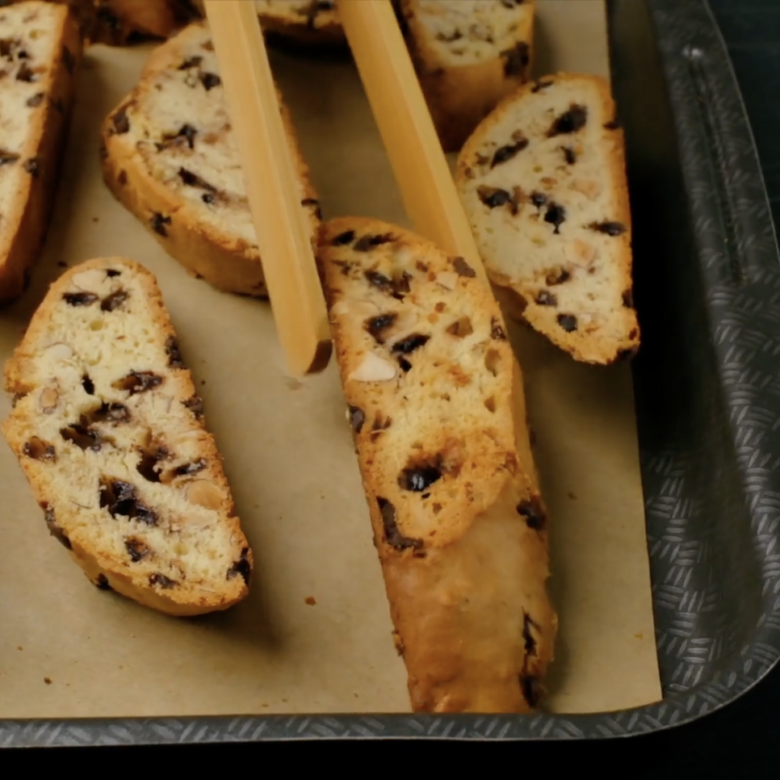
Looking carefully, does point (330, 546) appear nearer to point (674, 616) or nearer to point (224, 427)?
point (224, 427)

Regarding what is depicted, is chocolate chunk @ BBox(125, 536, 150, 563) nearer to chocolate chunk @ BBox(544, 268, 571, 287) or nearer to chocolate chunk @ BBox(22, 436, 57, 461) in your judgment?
chocolate chunk @ BBox(22, 436, 57, 461)

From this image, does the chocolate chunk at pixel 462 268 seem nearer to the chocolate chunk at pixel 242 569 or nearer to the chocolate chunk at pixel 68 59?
the chocolate chunk at pixel 242 569

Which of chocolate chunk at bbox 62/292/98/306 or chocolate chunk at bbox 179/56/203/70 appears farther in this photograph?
chocolate chunk at bbox 179/56/203/70

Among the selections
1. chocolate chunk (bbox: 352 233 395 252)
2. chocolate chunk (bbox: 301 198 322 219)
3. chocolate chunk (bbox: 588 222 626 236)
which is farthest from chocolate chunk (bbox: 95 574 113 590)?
chocolate chunk (bbox: 588 222 626 236)

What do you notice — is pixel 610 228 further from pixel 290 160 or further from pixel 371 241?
pixel 290 160

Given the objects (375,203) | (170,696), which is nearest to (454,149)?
(375,203)

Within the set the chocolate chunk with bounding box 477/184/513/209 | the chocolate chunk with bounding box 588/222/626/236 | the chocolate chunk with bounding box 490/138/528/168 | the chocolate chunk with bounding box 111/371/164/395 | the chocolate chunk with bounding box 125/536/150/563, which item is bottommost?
the chocolate chunk with bounding box 125/536/150/563

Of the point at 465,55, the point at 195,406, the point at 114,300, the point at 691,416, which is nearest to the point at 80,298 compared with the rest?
the point at 114,300
